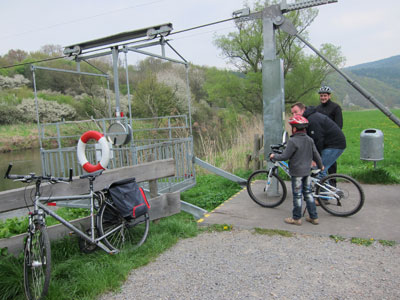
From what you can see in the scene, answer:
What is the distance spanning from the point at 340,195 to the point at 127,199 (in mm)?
3028

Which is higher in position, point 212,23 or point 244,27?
point 244,27

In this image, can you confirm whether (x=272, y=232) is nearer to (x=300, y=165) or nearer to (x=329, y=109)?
(x=300, y=165)

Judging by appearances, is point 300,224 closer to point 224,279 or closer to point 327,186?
point 327,186

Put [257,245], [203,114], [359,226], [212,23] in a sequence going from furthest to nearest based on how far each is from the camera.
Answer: [203,114] < [212,23] < [359,226] < [257,245]

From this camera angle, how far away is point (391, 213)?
4.88 meters

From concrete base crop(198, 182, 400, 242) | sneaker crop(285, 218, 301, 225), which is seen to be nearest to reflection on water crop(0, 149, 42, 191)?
concrete base crop(198, 182, 400, 242)

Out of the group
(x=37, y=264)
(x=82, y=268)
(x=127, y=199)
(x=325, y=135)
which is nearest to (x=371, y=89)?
(x=325, y=135)

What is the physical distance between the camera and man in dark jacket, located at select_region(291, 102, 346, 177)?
17.2 feet

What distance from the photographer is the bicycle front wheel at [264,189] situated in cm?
547

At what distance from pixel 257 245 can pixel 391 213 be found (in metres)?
2.28

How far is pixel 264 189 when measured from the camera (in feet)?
18.2

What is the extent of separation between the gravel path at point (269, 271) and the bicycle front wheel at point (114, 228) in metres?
0.48

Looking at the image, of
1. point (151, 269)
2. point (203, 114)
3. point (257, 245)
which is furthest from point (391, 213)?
point (203, 114)

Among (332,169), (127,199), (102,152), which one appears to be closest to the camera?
(127,199)
